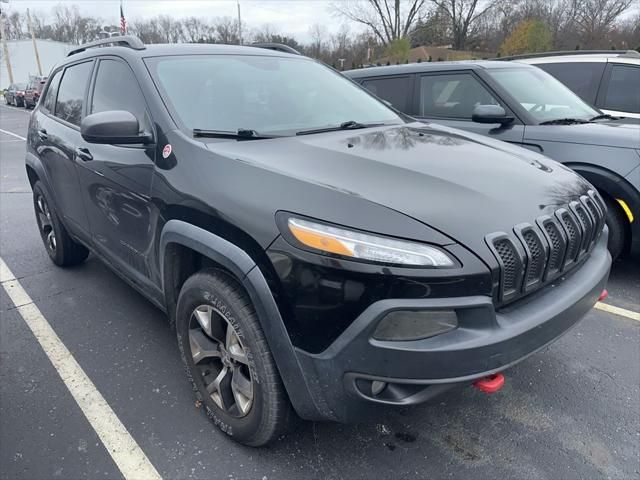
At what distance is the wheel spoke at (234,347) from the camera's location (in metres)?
2.04

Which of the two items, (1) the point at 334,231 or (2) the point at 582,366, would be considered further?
(2) the point at 582,366

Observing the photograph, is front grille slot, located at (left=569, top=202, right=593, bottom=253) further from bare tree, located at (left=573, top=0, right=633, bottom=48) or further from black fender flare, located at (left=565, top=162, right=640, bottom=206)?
bare tree, located at (left=573, top=0, right=633, bottom=48)

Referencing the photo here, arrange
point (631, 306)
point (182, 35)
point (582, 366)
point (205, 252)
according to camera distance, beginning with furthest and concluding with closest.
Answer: point (182, 35) < point (631, 306) < point (582, 366) < point (205, 252)

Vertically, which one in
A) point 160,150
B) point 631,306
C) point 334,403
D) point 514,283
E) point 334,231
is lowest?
point 631,306

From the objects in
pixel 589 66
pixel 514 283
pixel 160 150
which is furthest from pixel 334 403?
pixel 589 66

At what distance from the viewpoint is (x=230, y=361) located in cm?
217

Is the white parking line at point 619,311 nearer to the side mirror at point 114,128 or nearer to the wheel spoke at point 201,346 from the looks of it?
the wheel spoke at point 201,346

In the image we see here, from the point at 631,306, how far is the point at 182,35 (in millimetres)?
69863

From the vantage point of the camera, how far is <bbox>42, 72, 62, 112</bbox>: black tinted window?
13.0 feet

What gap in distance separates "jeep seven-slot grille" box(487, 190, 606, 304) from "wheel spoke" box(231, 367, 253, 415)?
1.11 meters

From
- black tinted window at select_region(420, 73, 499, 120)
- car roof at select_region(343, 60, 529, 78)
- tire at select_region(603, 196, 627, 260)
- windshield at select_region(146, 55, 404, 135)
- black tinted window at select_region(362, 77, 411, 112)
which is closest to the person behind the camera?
windshield at select_region(146, 55, 404, 135)

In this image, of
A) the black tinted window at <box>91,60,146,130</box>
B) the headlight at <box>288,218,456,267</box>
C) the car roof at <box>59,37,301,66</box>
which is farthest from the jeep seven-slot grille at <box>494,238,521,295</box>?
the car roof at <box>59,37,301,66</box>

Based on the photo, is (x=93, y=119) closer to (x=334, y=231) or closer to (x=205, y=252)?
(x=205, y=252)

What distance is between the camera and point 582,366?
2846mm
